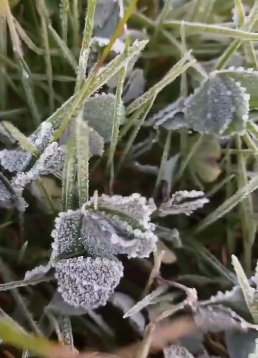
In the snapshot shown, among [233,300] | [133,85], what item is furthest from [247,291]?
[133,85]

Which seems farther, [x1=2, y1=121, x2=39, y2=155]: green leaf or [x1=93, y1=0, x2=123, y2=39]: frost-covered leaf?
[x1=93, y1=0, x2=123, y2=39]: frost-covered leaf

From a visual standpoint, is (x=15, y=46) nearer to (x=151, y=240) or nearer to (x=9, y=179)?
(x=9, y=179)

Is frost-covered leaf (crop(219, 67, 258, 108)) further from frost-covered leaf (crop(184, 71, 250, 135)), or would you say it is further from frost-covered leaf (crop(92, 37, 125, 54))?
frost-covered leaf (crop(92, 37, 125, 54))

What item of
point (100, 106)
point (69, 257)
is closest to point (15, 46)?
point (100, 106)

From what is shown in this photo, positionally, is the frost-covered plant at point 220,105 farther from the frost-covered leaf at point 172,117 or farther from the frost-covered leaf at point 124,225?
the frost-covered leaf at point 124,225

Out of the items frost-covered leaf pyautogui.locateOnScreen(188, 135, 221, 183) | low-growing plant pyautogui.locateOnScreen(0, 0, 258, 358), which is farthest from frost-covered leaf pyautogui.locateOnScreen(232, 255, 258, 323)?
frost-covered leaf pyautogui.locateOnScreen(188, 135, 221, 183)

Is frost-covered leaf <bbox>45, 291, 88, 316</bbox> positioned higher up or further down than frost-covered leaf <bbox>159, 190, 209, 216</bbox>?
further down

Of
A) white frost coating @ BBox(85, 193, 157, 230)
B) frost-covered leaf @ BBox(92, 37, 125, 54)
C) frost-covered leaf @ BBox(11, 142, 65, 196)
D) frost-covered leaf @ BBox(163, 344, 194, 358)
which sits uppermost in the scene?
frost-covered leaf @ BBox(92, 37, 125, 54)
